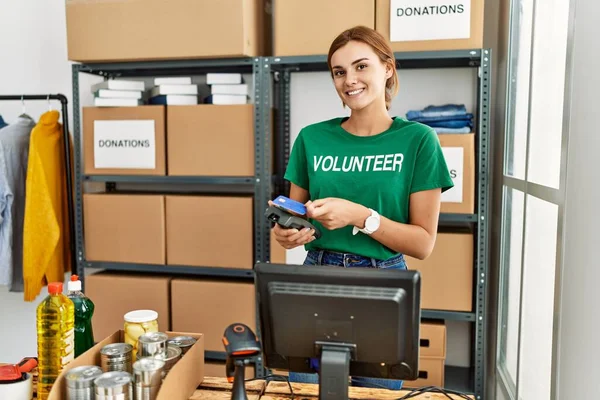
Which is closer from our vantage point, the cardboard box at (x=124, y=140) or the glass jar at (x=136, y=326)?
the glass jar at (x=136, y=326)

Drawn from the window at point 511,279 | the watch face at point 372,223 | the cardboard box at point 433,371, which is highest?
the watch face at point 372,223

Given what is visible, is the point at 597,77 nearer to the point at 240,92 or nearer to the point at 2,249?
the point at 240,92

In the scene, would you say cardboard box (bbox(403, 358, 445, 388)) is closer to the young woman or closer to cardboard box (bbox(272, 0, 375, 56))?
the young woman

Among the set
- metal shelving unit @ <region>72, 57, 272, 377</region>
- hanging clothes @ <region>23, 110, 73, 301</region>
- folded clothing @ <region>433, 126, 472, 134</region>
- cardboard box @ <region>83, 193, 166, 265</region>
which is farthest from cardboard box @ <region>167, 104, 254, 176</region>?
folded clothing @ <region>433, 126, 472, 134</region>

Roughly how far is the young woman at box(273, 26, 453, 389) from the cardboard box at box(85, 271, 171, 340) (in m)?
1.32

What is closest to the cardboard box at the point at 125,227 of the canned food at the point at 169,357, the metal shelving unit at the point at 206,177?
the metal shelving unit at the point at 206,177

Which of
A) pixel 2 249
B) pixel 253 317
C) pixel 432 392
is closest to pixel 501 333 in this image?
pixel 253 317

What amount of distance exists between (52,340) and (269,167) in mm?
1491

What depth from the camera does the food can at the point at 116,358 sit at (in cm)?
106

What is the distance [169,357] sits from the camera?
3.56ft

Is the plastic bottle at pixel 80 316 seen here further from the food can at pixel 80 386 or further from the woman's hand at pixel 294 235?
the woman's hand at pixel 294 235

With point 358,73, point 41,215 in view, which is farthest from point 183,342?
point 41,215

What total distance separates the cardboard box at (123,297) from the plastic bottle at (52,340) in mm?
1457

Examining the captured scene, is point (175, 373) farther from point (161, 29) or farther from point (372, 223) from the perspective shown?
point (161, 29)
